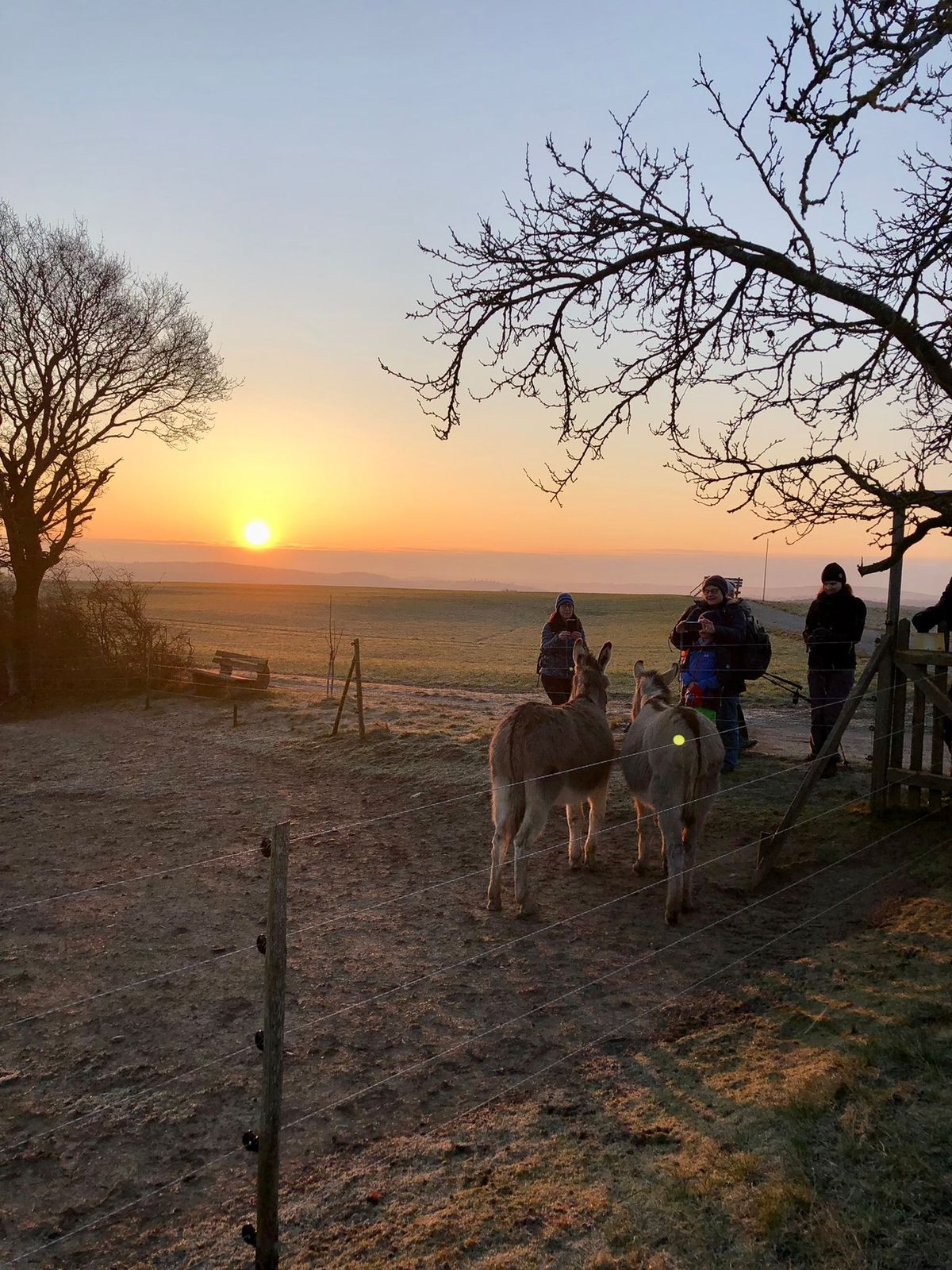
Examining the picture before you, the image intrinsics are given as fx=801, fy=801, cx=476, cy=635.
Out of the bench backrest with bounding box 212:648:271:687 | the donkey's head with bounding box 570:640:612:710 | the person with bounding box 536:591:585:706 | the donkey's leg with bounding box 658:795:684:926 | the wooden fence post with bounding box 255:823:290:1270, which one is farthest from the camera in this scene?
the bench backrest with bounding box 212:648:271:687

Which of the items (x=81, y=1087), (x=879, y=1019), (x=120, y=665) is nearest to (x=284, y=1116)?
(x=81, y=1087)

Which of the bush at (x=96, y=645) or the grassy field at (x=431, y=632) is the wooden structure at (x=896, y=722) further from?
the bush at (x=96, y=645)

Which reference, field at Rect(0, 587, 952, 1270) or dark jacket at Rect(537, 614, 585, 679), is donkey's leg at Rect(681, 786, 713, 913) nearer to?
field at Rect(0, 587, 952, 1270)

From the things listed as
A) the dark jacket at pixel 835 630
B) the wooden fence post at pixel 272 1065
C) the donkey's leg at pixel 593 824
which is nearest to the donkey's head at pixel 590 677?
the donkey's leg at pixel 593 824

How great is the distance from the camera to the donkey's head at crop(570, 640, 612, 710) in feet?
27.8

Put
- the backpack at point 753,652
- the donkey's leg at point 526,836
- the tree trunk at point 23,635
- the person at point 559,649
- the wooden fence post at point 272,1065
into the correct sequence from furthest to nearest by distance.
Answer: the tree trunk at point 23,635 → the person at point 559,649 → the backpack at point 753,652 → the donkey's leg at point 526,836 → the wooden fence post at point 272,1065

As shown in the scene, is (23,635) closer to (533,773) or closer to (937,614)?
(533,773)

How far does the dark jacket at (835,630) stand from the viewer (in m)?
9.52

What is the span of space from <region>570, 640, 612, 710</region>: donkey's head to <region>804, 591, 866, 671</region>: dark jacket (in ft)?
9.12

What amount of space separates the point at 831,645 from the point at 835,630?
0.18 metres

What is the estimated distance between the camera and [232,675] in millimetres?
19188

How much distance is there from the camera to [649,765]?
6969 mm

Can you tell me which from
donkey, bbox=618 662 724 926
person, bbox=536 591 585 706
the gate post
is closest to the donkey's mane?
donkey, bbox=618 662 724 926

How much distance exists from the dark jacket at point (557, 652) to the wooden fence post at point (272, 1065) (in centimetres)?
786
